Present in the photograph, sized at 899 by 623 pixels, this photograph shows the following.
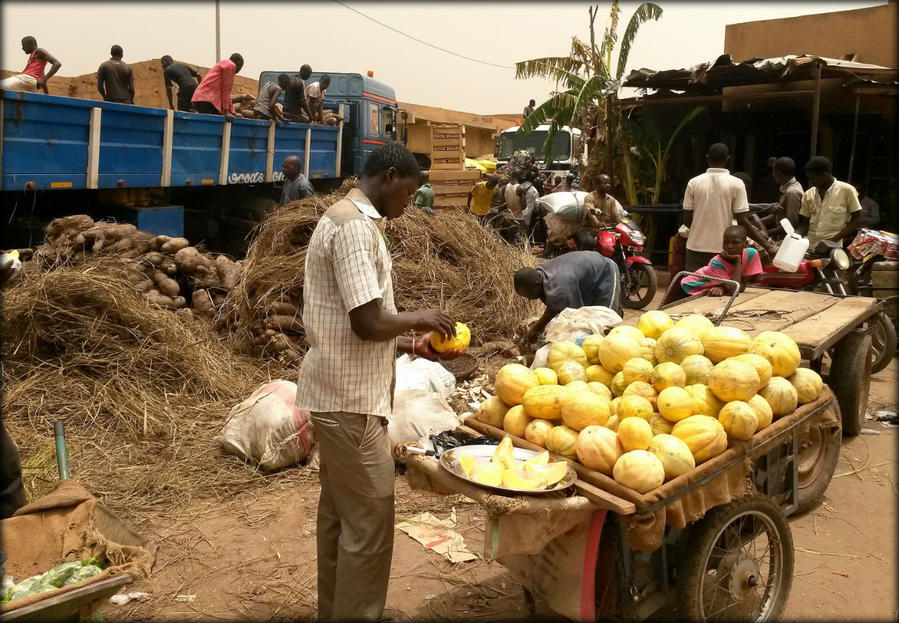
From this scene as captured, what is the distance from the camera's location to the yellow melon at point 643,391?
2.71 metres

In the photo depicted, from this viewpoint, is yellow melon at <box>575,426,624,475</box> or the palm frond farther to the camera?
the palm frond

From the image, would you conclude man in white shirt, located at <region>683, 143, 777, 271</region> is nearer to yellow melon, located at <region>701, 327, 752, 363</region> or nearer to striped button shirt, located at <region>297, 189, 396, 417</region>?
yellow melon, located at <region>701, 327, 752, 363</region>

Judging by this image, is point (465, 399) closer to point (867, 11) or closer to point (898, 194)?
A: point (898, 194)

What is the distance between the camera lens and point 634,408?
259cm

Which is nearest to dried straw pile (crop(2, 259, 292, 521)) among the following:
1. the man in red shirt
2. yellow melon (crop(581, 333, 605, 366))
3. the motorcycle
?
yellow melon (crop(581, 333, 605, 366))

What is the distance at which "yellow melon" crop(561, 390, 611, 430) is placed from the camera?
8.39 ft

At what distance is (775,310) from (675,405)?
2286 millimetres

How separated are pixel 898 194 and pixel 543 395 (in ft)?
38.8

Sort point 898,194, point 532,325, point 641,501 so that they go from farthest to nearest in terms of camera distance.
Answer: point 898,194 < point 532,325 < point 641,501

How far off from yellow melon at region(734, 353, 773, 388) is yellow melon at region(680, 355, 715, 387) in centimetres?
13

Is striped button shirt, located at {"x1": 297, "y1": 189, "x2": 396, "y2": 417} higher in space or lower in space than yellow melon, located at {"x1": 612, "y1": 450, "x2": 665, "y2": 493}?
higher

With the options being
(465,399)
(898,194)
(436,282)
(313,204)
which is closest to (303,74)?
(313,204)

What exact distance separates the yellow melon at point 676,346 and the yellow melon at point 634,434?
52cm

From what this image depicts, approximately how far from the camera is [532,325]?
4.77 meters
